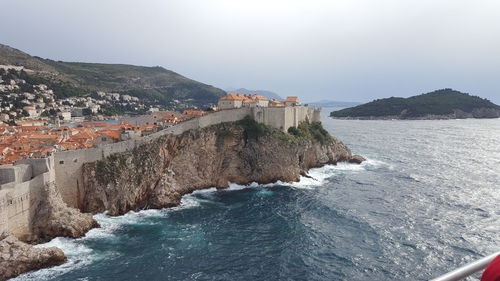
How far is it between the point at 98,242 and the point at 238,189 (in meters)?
20.6

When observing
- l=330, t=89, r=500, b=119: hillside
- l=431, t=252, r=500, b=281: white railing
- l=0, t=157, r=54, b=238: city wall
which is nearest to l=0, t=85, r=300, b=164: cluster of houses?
l=0, t=157, r=54, b=238: city wall

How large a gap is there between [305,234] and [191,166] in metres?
19.0

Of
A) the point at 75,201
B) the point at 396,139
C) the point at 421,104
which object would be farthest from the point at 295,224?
the point at 421,104

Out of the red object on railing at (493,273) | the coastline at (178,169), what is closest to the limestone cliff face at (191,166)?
the coastline at (178,169)

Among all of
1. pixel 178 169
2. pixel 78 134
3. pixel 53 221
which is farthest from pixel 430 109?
pixel 53 221

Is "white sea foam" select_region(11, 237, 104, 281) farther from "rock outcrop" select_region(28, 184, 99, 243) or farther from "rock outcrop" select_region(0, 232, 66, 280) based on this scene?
"rock outcrop" select_region(28, 184, 99, 243)

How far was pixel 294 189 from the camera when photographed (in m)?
43.6

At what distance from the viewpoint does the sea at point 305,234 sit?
23.3m

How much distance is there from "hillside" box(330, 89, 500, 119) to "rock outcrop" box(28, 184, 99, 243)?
165 metres

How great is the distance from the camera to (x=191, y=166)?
42.8 metres

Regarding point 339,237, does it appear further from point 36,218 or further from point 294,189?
point 36,218

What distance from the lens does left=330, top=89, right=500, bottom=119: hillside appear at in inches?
6417

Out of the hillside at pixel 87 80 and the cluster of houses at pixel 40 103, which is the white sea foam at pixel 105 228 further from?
the hillside at pixel 87 80

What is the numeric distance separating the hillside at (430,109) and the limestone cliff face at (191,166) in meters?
129
